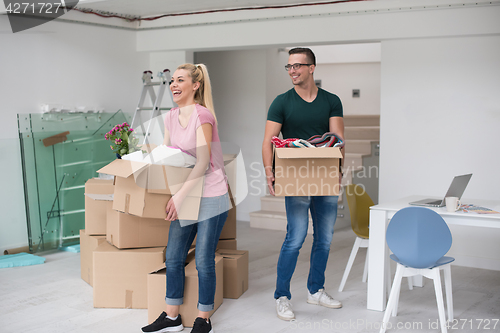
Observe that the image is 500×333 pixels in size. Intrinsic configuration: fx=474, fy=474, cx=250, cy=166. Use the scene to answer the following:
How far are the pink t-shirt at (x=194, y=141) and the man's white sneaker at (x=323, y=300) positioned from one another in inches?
40.1

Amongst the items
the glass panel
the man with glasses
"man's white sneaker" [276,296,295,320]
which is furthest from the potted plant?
the glass panel

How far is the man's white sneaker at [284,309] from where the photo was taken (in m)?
2.63

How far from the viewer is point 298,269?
12.0 feet

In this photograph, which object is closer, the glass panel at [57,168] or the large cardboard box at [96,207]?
the large cardboard box at [96,207]

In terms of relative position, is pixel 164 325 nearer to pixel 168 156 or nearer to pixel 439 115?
pixel 168 156

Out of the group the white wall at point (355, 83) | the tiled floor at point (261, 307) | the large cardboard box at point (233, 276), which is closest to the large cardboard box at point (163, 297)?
the tiled floor at point (261, 307)

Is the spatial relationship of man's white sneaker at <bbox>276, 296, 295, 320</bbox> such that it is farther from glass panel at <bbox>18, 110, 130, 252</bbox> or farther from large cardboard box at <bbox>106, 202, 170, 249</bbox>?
glass panel at <bbox>18, 110, 130, 252</bbox>

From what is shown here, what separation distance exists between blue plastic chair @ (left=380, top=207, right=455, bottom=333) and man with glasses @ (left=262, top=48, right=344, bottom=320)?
1.44 feet

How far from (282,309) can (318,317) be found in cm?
21

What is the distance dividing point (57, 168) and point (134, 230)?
1873 mm

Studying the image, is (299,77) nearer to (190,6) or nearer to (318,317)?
(318,317)

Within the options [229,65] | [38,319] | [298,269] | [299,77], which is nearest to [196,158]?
[299,77]

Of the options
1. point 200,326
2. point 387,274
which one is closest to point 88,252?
point 200,326

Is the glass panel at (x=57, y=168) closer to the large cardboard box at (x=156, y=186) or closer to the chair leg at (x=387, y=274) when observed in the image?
the large cardboard box at (x=156, y=186)
